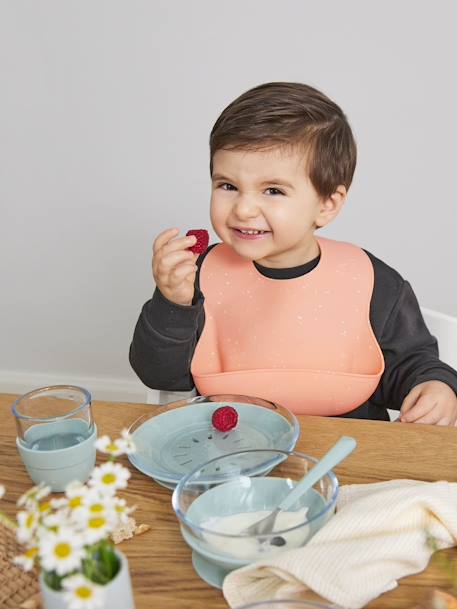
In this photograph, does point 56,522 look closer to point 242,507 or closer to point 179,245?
point 242,507

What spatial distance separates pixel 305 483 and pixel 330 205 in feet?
2.34

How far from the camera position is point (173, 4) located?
7.29 ft

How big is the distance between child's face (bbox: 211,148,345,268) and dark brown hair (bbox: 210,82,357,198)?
0.06 ft

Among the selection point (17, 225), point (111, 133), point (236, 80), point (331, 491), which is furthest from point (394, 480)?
point (17, 225)

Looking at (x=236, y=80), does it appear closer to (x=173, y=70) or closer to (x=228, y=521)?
(x=173, y=70)

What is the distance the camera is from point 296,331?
4.65 feet

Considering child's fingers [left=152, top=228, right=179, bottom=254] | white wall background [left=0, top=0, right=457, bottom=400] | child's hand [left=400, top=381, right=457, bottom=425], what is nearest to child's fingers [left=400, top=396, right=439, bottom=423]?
child's hand [left=400, top=381, right=457, bottom=425]

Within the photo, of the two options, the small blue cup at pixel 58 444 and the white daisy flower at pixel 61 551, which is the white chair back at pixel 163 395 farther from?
the white daisy flower at pixel 61 551

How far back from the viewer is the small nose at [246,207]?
1.28 m

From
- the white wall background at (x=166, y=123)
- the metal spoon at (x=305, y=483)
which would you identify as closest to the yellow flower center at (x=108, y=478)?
the metal spoon at (x=305, y=483)

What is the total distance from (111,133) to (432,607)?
77.9 inches

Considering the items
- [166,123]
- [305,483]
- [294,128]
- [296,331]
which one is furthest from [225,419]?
[166,123]

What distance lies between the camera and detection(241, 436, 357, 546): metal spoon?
2.69 ft

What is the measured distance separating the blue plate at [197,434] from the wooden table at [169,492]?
3 centimetres
